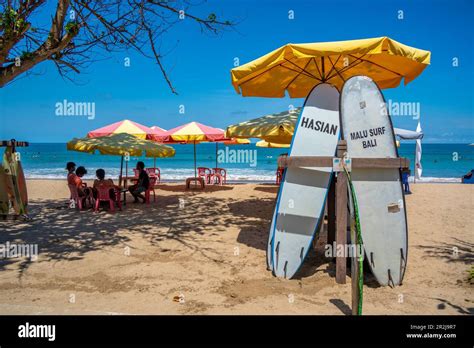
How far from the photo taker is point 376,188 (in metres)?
4.30

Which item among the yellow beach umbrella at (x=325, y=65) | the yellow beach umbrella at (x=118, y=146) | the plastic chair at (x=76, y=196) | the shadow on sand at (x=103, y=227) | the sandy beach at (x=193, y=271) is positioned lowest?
the sandy beach at (x=193, y=271)

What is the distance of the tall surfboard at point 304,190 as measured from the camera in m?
4.47

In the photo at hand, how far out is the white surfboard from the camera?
4234 mm

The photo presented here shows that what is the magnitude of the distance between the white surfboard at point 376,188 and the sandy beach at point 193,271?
326 mm

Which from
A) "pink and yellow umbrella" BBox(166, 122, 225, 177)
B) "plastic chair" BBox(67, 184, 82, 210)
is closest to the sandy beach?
"plastic chair" BBox(67, 184, 82, 210)

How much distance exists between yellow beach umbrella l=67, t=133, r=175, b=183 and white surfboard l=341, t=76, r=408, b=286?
6537 mm

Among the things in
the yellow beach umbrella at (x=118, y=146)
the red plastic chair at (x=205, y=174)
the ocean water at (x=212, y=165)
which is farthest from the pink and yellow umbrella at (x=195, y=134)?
the ocean water at (x=212, y=165)

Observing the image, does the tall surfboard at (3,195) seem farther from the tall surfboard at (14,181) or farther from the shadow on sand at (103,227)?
the shadow on sand at (103,227)

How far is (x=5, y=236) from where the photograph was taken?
6.44 metres

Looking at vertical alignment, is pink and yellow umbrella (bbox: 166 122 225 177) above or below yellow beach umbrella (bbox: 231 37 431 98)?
below

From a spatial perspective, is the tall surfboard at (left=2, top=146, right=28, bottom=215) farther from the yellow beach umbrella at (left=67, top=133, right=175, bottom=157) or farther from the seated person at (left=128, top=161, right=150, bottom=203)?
the seated person at (left=128, top=161, right=150, bottom=203)

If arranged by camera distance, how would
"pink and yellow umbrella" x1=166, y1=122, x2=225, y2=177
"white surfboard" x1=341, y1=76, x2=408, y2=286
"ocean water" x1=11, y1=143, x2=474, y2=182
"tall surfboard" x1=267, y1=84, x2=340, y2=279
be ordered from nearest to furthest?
"white surfboard" x1=341, y1=76, x2=408, y2=286
"tall surfboard" x1=267, y1=84, x2=340, y2=279
"pink and yellow umbrella" x1=166, y1=122, x2=225, y2=177
"ocean water" x1=11, y1=143, x2=474, y2=182
